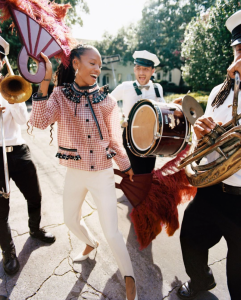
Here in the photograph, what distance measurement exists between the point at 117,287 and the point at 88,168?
3.69 ft

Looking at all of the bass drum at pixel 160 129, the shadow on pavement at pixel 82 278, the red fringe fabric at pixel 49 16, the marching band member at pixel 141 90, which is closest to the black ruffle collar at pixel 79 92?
the red fringe fabric at pixel 49 16

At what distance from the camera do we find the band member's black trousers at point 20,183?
2176mm

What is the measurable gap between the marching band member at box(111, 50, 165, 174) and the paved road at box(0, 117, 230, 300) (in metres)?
0.76

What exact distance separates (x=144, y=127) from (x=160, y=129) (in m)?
0.35

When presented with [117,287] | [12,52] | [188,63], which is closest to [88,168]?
[117,287]

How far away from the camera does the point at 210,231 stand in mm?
1766

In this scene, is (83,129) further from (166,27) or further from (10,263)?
(166,27)

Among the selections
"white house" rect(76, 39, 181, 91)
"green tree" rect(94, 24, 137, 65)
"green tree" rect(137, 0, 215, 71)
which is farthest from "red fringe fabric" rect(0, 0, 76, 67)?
"white house" rect(76, 39, 181, 91)

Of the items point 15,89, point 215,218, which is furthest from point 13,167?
point 215,218

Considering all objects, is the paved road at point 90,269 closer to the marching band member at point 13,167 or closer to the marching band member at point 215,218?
the marching band member at point 13,167

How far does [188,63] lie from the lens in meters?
15.2

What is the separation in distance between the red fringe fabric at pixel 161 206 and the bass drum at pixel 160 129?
287 mm

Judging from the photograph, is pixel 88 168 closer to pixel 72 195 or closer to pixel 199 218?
pixel 72 195

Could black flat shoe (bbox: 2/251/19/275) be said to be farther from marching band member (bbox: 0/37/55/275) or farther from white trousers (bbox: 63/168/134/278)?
white trousers (bbox: 63/168/134/278)
